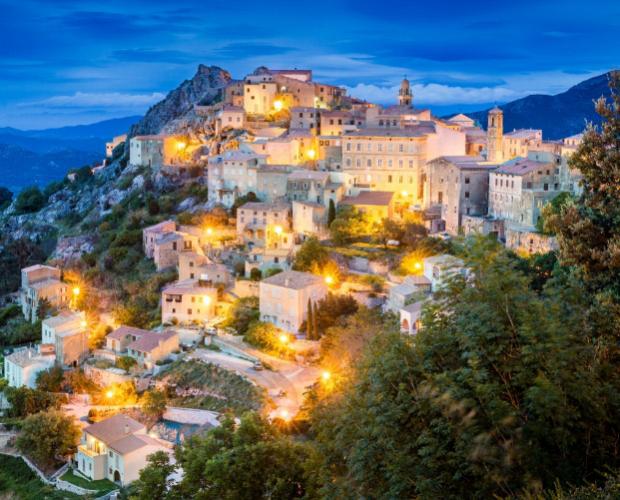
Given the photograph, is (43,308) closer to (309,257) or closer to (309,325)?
(309,257)

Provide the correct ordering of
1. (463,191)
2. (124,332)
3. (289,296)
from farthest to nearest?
(463,191) → (124,332) → (289,296)

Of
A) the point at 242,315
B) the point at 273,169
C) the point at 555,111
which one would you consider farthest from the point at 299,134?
the point at 555,111

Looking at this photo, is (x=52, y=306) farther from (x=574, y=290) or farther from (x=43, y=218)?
(x=574, y=290)

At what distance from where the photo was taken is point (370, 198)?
34.9m

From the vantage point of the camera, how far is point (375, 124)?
44531mm

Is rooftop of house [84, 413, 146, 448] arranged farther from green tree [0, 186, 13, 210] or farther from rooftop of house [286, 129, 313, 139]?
green tree [0, 186, 13, 210]

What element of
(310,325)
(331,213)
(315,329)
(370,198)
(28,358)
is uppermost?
(370,198)

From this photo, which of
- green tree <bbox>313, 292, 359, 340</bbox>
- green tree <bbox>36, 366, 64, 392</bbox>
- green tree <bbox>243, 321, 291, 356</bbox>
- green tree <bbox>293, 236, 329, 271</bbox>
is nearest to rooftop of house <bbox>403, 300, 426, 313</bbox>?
green tree <bbox>313, 292, 359, 340</bbox>

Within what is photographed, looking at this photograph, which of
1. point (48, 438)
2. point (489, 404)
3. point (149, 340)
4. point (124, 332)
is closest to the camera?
point (489, 404)

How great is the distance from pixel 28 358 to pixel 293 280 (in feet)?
35.3

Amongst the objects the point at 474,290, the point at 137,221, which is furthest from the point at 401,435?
the point at 137,221

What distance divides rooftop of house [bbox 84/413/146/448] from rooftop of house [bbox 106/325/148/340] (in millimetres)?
6201

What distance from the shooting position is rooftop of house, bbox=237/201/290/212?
3481 cm

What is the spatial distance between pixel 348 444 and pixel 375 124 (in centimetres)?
3582
